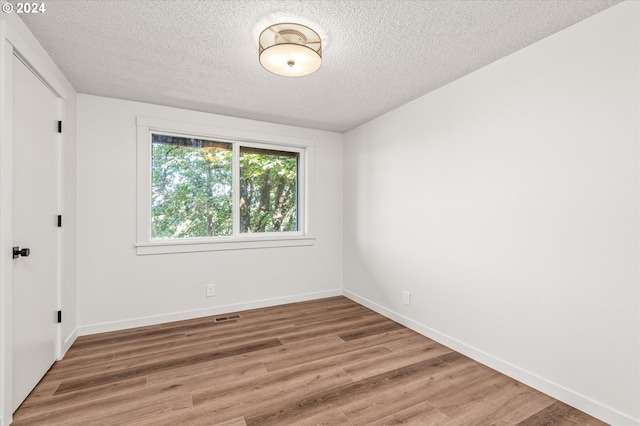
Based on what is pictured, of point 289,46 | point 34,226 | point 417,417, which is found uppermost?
point 289,46

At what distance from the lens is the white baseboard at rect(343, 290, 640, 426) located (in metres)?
1.67

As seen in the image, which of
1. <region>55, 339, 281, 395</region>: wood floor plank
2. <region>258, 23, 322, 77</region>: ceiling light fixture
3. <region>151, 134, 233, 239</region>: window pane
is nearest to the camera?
<region>258, 23, 322, 77</region>: ceiling light fixture

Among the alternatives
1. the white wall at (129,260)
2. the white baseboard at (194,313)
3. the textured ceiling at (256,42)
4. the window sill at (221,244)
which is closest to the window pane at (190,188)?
the window sill at (221,244)

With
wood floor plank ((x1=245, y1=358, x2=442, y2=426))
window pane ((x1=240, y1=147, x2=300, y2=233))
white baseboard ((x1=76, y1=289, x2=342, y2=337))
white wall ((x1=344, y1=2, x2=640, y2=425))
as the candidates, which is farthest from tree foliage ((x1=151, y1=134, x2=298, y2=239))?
wood floor plank ((x1=245, y1=358, x2=442, y2=426))

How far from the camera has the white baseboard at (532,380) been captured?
5.47ft

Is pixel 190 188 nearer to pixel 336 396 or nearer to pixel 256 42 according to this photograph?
pixel 256 42

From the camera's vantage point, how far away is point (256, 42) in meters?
2.02

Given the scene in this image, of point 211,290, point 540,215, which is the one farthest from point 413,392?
point 211,290

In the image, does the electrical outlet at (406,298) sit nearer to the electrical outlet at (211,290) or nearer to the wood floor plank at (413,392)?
the wood floor plank at (413,392)

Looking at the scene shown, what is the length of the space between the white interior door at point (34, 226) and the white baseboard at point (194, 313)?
61cm

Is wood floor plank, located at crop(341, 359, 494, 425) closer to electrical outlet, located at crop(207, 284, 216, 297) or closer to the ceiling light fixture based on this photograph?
electrical outlet, located at crop(207, 284, 216, 297)

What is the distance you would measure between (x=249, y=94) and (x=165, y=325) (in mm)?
2584

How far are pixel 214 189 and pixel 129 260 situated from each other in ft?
3.84

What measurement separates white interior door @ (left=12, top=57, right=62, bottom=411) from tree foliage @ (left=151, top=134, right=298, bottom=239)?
3.35 ft
